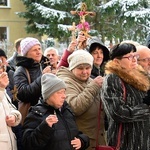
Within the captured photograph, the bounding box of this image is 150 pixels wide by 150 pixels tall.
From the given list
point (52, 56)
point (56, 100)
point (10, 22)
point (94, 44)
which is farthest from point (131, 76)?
point (10, 22)

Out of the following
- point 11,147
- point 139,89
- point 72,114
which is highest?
point 139,89

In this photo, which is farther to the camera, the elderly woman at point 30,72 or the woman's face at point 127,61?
the elderly woman at point 30,72

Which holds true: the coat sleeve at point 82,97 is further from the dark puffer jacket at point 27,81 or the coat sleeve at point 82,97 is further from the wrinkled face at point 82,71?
the dark puffer jacket at point 27,81

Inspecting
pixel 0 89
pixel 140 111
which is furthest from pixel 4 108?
pixel 140 111

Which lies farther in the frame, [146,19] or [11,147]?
[146,19]

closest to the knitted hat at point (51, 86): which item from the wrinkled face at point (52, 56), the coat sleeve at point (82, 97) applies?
the coat sleeve at point (82, 97)

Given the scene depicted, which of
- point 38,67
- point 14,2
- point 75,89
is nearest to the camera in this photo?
point 75,89

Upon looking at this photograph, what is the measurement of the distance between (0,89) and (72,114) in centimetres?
70

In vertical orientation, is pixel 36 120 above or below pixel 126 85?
below

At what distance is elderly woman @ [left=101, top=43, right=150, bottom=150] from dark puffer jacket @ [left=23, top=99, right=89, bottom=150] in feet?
1.22

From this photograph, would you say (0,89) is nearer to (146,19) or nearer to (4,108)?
(4,108)

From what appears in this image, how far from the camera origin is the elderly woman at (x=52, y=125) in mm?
2990

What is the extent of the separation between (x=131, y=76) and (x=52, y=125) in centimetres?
83

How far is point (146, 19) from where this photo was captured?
1656cm
